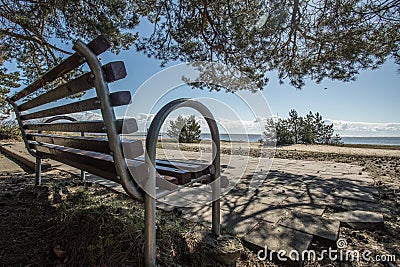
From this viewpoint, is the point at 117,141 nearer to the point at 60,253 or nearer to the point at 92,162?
the point at 92,162

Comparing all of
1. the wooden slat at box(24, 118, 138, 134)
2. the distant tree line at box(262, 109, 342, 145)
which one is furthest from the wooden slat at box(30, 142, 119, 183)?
the distant tree line at box(262, 109, 342, 145)

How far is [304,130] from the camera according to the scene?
1283cm

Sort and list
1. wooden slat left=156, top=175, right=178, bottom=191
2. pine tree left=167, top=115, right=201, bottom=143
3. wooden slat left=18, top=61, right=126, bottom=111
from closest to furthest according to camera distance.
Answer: wooden slat left=18, top=61, right=126, bottom=111 → wooden slat left=156, top=175, right=178, bottom=191 → pine tree left=167, top=115, right=201, bottom=143

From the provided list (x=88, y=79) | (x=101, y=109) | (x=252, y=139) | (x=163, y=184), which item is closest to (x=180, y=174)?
(x=163, y=184)

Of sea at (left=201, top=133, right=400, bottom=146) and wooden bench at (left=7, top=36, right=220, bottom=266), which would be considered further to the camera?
sea at (left=201, top=133, right=400, bottom=146)

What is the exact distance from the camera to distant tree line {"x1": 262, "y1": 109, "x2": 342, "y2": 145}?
12.0 m

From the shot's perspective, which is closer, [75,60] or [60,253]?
[75,60]

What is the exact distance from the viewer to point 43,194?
80.2 inches

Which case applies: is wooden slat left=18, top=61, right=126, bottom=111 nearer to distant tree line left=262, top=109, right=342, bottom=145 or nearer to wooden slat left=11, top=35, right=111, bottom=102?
wooden slat left=11, top=35, right=111, bottom=102

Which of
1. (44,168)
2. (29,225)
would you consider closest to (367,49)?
(29,225)

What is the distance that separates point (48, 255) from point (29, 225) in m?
0.46

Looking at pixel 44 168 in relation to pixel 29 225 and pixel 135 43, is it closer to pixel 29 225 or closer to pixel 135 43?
pixel 29 225

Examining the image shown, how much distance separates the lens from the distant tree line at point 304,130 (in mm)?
12041

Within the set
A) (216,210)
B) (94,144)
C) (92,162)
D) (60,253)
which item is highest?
(94,144)
